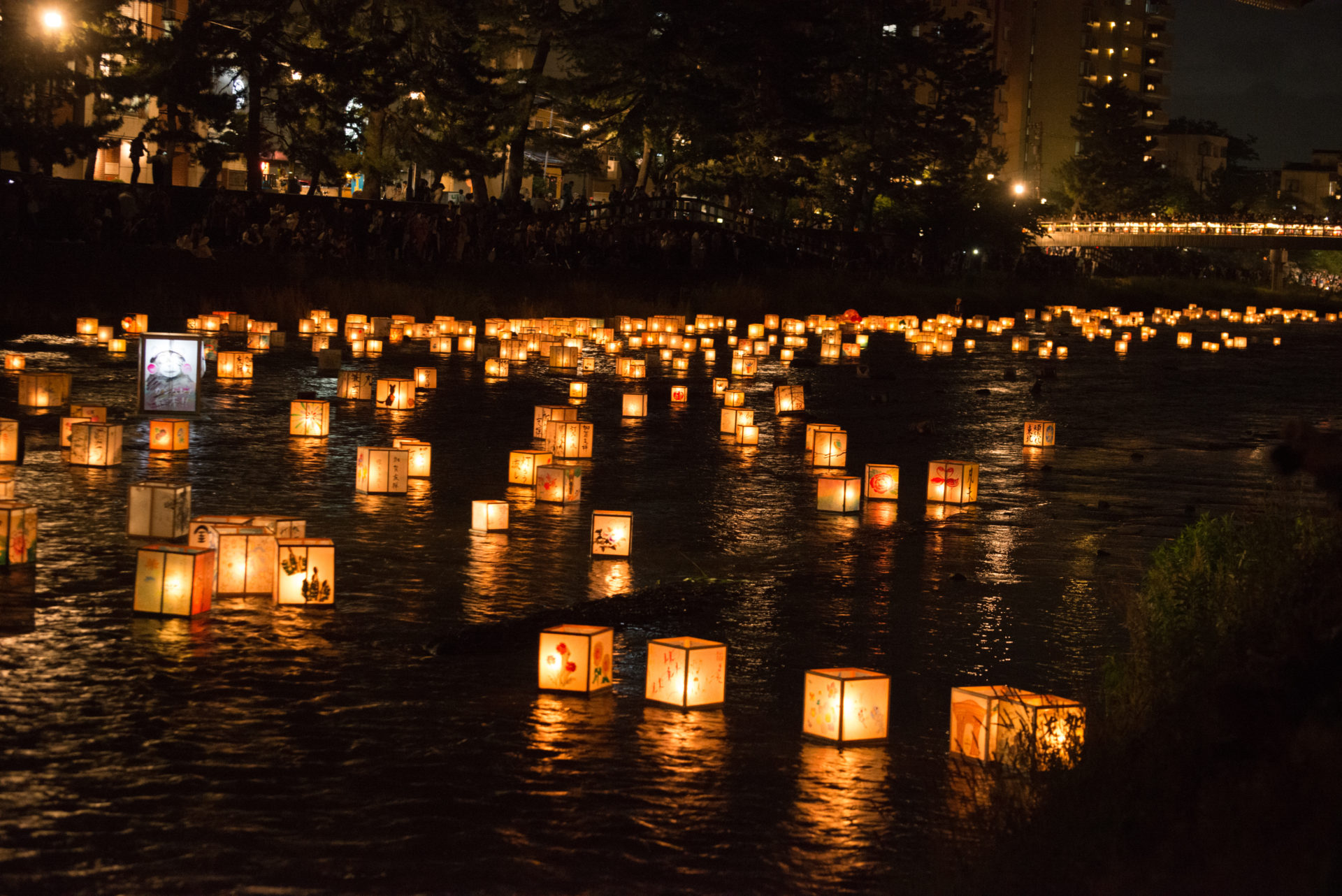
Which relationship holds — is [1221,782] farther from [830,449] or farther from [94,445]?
[830,449]

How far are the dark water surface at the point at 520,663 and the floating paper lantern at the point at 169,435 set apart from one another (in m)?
0.19

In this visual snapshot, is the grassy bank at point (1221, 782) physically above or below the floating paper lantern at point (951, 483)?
below

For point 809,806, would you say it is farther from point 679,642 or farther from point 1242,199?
point 1242,199

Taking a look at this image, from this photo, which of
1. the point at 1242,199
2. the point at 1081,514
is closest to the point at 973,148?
the point at 1081,514

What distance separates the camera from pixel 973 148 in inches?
2758

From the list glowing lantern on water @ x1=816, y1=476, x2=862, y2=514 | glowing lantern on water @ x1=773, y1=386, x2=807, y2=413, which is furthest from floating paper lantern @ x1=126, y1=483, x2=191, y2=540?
glowing lantern on water @ x1=773, y1=386, x2=807, y2=413

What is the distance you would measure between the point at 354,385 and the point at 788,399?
561 centimetres

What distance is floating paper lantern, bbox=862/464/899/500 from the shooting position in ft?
44.5

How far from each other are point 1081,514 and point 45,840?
983 cm

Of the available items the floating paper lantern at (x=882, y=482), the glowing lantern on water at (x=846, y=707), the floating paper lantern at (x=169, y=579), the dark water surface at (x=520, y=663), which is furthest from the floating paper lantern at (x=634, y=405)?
the glowing lantern on water at (x=846, y=707)

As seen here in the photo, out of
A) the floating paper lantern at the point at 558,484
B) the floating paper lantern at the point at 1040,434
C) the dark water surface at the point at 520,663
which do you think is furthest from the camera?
the floating paper lantern at the point at 1040,434

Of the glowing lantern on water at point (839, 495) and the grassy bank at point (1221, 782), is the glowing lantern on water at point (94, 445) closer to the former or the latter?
the glowing lantern on water at point (839, 495)

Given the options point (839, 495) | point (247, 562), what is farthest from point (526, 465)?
point (247, 562)

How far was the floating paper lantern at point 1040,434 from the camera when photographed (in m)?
18.1
